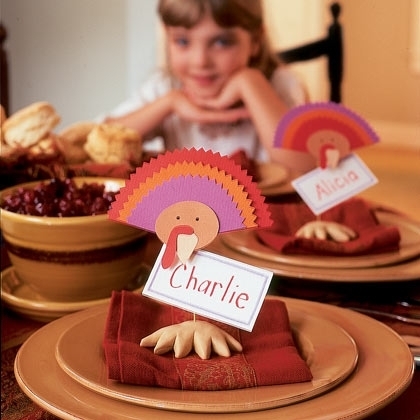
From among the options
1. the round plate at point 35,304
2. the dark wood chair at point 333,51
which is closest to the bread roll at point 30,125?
the round plate at point 35,304

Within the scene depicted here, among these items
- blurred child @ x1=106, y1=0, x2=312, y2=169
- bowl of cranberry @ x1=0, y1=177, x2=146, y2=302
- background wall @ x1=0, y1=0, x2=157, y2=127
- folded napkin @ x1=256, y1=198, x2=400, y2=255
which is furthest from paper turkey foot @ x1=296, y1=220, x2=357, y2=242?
background wall @ x1=0, y1=0, x2=157, y2=127

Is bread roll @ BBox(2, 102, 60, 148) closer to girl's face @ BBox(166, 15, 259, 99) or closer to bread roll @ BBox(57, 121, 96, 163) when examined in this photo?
bread roll @ BBox(57, 121, 96, 163)

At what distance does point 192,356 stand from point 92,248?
230mm

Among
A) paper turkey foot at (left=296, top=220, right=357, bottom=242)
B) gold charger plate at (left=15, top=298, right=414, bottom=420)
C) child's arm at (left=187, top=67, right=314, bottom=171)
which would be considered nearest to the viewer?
gold charger plate at (left=15, top=298, right=414, bottom=420)

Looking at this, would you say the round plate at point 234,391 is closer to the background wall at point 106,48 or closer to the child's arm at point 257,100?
the background wall at point 106,48

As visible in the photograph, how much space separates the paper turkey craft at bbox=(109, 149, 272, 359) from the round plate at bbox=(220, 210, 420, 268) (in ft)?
0.82

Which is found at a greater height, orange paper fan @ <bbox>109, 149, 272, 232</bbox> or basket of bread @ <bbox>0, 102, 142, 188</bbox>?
orange paper fan @ <bbox>109, 149, 272, 232</bbox>

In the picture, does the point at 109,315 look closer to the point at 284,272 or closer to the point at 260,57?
the point at 284,272

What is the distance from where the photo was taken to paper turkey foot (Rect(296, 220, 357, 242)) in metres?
0.88

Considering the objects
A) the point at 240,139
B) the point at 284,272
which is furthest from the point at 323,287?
the point at 240,139

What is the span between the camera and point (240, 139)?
1.81 meters

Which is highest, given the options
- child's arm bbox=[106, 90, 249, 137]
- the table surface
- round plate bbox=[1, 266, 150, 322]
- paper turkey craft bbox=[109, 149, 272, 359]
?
paper turkey craft bbox=[109, 149, 272, 359]

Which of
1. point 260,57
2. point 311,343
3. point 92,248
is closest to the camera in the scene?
point 311,343

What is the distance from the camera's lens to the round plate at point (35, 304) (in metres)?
0.78
